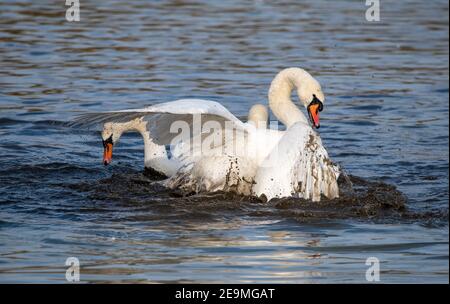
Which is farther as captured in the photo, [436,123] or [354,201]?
[436,123]

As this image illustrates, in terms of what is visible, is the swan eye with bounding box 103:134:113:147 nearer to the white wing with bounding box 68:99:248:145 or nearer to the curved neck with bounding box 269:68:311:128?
the white wing with bounding box 68:99:248:145

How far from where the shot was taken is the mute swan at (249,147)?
8.50 m

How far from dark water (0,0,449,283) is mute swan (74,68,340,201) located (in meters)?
0.17

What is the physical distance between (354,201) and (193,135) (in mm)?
1616

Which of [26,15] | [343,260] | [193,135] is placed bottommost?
[343,260]

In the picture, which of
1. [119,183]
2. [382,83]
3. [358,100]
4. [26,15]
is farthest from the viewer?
[26,15]

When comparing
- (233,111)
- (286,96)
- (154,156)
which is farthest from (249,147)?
(233,111)

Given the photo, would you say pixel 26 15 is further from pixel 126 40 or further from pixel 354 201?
pixel 354 201

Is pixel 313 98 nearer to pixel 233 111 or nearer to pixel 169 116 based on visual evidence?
pixel 169 116

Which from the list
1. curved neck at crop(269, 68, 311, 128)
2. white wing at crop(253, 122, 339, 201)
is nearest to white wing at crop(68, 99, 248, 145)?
white wing at crop(253, 122, 339, 201)

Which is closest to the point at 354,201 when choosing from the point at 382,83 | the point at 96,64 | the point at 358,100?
the point at 358,100

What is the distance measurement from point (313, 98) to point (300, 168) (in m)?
1.18

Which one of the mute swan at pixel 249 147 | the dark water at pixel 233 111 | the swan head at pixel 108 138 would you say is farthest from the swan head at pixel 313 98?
the swan head at pixel 108 138

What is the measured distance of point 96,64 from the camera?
15.8m
